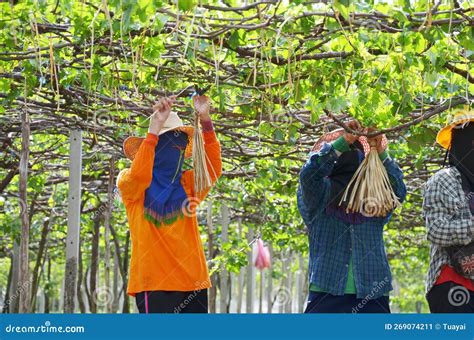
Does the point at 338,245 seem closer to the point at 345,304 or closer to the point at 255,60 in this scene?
the point at 345,304

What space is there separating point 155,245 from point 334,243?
2.87 ft

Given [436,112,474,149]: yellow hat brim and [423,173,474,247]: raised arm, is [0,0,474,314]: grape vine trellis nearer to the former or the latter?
[436,112,474,149]: yellow hat brim

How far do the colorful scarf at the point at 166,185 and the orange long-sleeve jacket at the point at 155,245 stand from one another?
37 mm

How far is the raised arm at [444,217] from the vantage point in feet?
13.5

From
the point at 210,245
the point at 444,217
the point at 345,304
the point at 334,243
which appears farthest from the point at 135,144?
the point at 210,245

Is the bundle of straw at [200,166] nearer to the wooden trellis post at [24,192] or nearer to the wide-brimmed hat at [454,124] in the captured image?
the wide-brimmed hat at [454,124]

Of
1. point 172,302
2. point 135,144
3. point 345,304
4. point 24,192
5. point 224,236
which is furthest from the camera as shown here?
point 224,236

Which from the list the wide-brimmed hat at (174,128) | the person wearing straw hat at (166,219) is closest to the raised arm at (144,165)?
the person wearing straw hat at (166,219)

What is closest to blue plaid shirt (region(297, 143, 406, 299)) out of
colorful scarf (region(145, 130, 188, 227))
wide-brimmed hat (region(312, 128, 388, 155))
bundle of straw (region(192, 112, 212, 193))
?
wide-brimmed hat (region(312, 128, 388, 155))

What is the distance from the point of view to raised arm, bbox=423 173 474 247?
13.5 feet

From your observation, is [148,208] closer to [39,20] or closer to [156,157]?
[156,157]

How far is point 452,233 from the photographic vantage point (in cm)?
411

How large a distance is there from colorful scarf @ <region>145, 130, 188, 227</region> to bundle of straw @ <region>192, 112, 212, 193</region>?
4.0 inches

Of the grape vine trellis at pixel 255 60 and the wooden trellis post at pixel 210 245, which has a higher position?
the grape vine trellis at pixel 255 60
